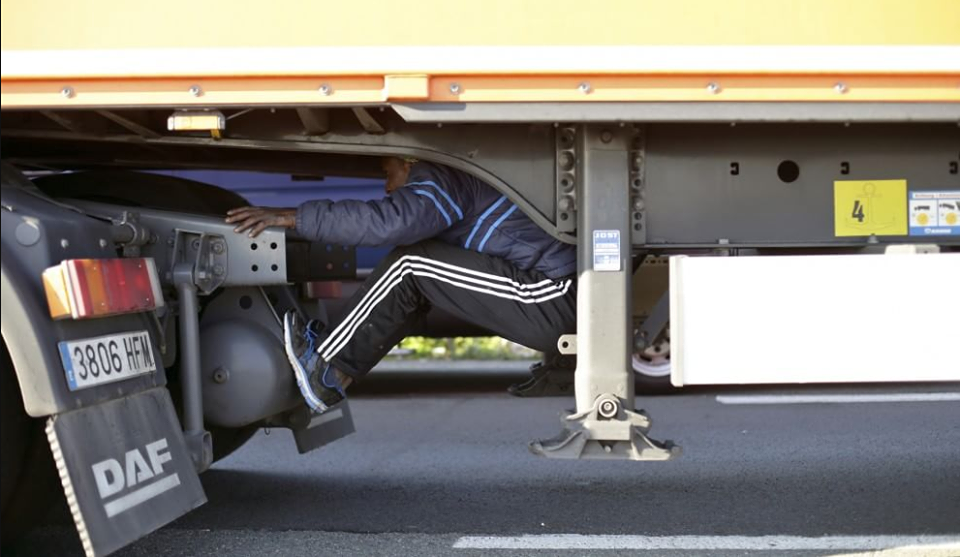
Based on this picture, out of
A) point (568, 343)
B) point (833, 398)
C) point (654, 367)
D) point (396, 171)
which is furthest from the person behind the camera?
point (654, 367)

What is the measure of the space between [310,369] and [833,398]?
4.05m

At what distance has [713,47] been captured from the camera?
9.37ft

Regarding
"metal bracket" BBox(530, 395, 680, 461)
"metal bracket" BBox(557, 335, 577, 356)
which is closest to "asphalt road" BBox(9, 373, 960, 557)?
"metal bracket" BBox(530, 395, 680, 461)

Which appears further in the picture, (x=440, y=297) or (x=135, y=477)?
(x=440, y=297)

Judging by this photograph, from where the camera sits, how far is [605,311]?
10.6ft

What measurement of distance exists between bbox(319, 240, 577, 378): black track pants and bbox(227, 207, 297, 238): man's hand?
0.35 metres

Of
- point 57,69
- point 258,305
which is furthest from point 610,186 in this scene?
point 57,69

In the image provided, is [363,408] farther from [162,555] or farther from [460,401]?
[162,555]

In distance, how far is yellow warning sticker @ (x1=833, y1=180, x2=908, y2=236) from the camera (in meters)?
3.37

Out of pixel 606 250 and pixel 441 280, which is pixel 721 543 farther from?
pixel 441 280

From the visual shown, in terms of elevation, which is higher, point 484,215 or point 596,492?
point 484,215

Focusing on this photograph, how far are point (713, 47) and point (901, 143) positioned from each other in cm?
89

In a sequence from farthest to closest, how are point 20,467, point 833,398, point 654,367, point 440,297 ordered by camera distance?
point 654,367
point 833,398
point 440,297
point 20,467

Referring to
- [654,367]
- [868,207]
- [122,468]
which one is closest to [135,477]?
[122,468]
